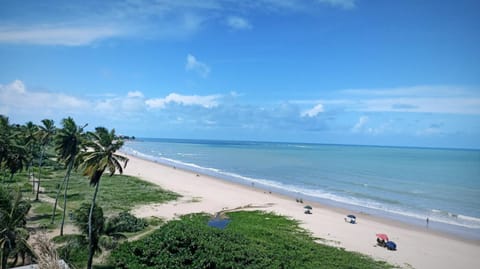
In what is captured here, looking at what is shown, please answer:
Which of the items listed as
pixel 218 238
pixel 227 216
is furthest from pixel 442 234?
pixel 218 238

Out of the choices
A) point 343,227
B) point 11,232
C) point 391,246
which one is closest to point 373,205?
point 343,227

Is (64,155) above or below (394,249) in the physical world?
above

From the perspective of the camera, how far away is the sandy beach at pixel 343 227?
29.4 m

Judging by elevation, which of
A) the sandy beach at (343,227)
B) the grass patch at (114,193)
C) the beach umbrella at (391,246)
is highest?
the beach umbrella at (391,246)

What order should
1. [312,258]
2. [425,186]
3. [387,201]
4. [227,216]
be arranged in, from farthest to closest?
[425,186] < [387,201] < [227,216] < [312,258]

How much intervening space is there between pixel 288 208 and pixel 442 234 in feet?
61.6

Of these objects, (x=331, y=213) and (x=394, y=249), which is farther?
(x=331, y=213)

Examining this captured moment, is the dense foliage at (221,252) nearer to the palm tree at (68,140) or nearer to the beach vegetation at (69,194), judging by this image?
the beach vegetation at (69,194)

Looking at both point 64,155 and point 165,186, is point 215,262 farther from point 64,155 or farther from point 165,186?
point 165,186

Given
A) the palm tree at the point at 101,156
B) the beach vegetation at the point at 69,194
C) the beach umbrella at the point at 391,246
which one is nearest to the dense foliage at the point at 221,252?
the beach vegetation at the point at 69,194

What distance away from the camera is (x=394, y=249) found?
30.9 metres

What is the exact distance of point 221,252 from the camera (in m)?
22.2

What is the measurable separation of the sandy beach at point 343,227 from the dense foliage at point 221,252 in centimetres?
397

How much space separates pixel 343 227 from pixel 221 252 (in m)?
21.2
